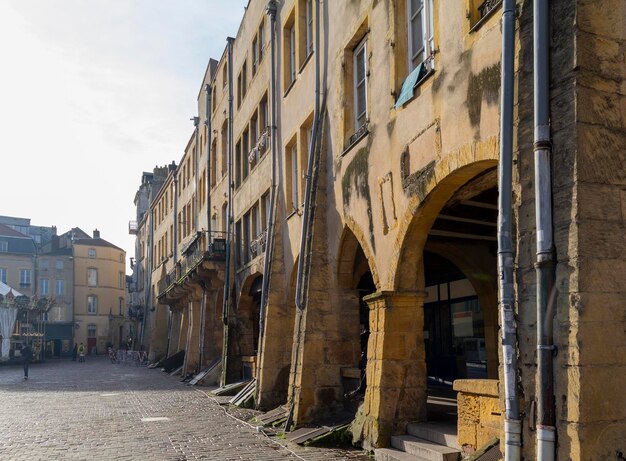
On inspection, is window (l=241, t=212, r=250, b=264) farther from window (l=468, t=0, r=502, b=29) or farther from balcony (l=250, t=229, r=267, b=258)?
window (l=468, t=0, r=502, b=29)

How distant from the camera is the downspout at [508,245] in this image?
225 inches

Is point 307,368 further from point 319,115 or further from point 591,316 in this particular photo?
point 591,316

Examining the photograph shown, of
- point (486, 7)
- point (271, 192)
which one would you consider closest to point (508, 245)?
point (486, 7)

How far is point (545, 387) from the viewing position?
536cm

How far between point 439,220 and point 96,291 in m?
59.8

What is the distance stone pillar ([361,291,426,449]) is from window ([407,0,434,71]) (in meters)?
3.16

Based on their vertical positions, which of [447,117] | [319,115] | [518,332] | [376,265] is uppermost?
[319,115]

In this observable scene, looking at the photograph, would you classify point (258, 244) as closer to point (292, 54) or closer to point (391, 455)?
point (292, 54)

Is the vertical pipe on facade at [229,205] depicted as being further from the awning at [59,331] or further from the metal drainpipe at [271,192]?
the awning at [59,331]

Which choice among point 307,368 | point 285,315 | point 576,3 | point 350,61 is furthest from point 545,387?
point 285,315

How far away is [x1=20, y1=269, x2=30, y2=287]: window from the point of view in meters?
62.9

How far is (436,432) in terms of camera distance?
8320 mm

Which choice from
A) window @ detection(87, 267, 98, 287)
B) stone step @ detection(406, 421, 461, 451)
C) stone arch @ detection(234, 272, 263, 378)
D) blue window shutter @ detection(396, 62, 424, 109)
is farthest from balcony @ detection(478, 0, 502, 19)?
window @ detection(87, 267, 98, 287)

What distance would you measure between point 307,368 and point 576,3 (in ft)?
25.7
